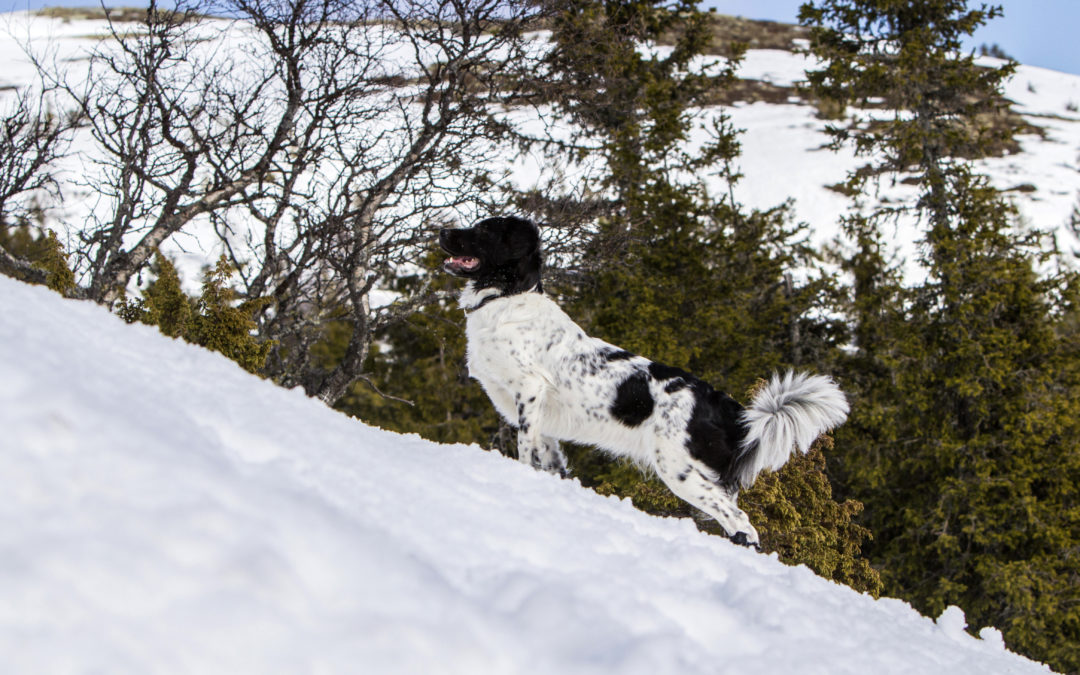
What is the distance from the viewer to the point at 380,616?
143 cm

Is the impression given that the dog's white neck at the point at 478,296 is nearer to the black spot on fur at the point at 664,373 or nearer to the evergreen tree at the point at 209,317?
the black spot on fur at the point at 664,373

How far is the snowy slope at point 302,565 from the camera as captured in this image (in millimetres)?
1268

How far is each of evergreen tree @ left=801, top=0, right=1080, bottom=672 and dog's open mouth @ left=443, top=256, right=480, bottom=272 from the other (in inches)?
394

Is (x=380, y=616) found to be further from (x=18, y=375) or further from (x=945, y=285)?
(x=945, y=285)

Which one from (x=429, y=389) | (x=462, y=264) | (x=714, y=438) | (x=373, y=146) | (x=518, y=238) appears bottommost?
(x=429, y=389)

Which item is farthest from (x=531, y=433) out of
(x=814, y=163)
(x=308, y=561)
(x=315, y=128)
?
(x=814, y=163)

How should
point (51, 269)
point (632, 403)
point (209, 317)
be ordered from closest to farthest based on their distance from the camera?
point (632, 403), point (209, 317), point (51, 269)

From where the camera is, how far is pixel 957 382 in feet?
41.2

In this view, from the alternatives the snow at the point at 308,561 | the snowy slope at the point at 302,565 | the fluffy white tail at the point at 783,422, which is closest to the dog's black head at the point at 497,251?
the fluffy white tail at the point at 783,422

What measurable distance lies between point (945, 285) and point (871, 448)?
3.24 m

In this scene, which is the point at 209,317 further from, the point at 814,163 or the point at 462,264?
the point at 814,163

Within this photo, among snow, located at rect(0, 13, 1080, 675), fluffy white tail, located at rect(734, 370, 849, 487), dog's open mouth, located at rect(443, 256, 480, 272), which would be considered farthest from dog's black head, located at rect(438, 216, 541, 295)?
snow, located at rect(0, 13, 1080, 675)

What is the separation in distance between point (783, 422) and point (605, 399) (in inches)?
47.4

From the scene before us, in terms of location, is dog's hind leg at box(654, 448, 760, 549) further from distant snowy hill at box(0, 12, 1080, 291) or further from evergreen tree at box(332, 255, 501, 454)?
distant snowy hill at box(0, 12, 1080, 291)
